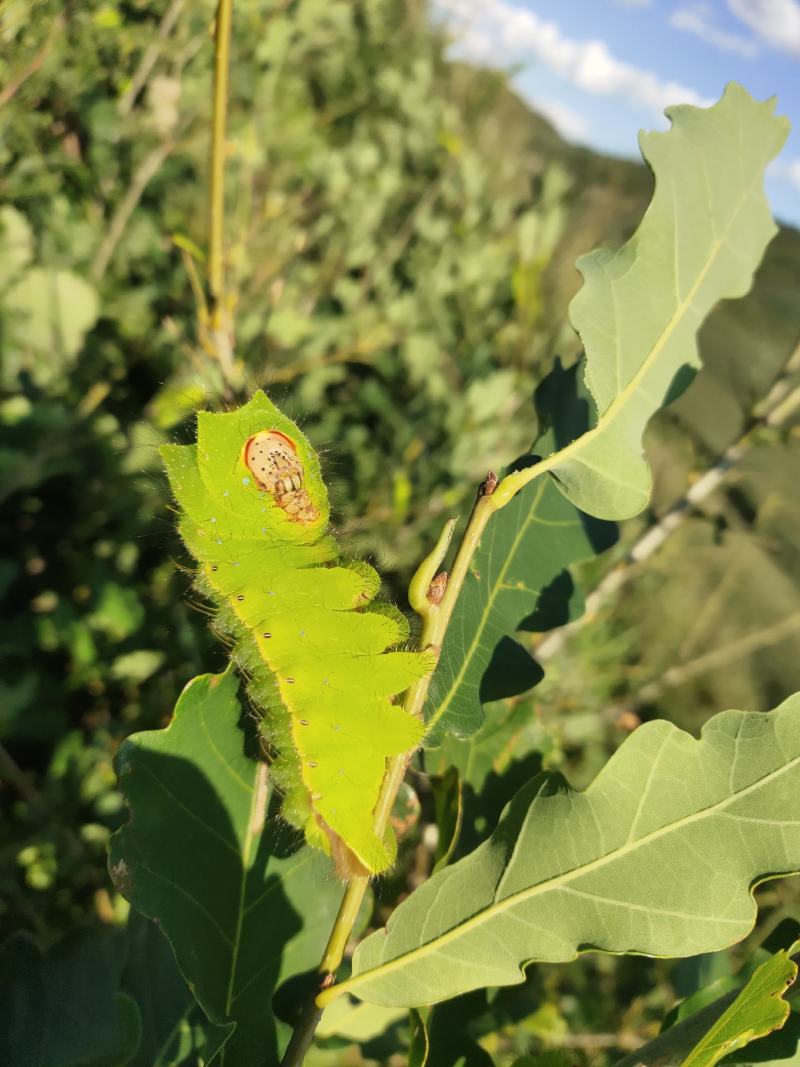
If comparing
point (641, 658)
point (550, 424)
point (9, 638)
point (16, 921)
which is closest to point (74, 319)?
point (9, 638)

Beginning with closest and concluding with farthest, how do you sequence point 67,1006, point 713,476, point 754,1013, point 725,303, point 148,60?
point 754,1013
point 67,1006
point 713,476
point 148,60
point 725,303

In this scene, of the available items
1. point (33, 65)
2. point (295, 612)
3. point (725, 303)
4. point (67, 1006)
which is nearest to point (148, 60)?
point (33, 65)

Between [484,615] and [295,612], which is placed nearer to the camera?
[484,615]

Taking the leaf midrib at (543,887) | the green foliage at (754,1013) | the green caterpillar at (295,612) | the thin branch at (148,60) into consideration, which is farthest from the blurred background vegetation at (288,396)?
the green foliage at (754,1013)

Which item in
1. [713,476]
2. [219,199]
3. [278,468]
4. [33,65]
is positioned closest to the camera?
[278,468]

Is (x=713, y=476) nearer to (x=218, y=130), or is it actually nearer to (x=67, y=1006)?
(x=218, y=130)

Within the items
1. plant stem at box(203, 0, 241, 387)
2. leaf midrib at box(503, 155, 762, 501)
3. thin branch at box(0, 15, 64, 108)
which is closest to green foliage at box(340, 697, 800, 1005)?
leaf midrib at box(503, 155, 762, 501)

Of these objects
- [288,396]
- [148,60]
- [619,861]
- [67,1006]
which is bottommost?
[67,1006]

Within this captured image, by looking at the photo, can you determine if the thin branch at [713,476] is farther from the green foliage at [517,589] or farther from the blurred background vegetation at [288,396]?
the green foliage at [517,589]
